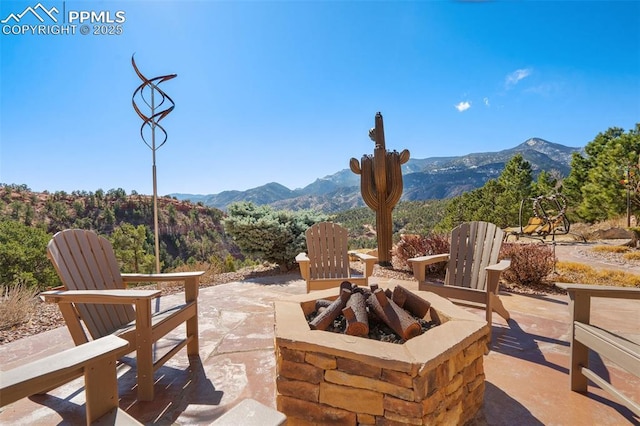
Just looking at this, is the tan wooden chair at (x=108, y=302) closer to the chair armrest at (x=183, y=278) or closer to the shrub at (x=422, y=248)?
the chair armrest at (x=183, y=278)

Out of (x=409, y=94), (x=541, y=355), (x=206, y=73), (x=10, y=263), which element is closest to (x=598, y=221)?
(x=409, y=94)

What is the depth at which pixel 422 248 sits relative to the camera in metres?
4.88

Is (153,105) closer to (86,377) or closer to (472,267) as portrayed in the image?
(86,377)

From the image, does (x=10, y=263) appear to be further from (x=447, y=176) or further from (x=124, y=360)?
(x=447, y=176)

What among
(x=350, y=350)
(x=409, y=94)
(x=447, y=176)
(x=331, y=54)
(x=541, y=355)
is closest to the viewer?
(x=350, y=350)

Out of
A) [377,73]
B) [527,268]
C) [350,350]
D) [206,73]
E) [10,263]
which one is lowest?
[10,263]

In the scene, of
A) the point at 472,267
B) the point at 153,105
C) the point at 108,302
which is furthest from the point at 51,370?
the point at 153,105

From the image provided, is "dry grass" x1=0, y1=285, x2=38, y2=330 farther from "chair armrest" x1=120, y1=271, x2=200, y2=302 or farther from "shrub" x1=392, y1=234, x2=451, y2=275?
"shrub" x1=392, y1=234, x2=451, y2=275

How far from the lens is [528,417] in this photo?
1423 mm

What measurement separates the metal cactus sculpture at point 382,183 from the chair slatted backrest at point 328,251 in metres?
1.83

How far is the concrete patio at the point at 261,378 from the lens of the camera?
146 centimetres

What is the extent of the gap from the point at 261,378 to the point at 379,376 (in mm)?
921

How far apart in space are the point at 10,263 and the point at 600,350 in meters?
10.6

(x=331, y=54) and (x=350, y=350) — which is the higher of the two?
(x=331, y=54)
